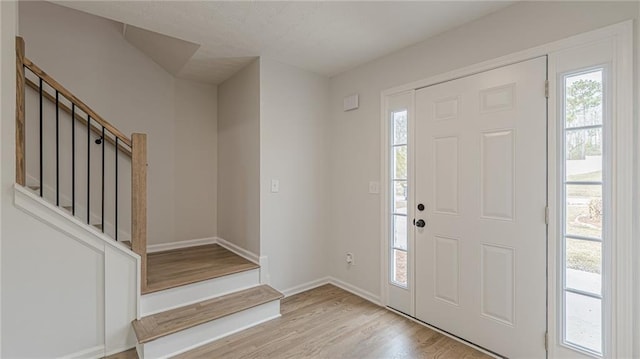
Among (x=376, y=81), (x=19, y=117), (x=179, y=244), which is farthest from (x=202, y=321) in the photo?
(x=376, y=81)

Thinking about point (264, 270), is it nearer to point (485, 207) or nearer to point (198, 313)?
point (198, 313)

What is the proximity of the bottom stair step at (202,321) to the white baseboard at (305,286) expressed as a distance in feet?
1.38

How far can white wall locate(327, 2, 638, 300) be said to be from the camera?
5.93 feet

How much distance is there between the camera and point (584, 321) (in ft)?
5.76

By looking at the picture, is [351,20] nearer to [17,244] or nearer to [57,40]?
[17,244]

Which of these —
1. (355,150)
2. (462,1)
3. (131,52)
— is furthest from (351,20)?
(131,52)

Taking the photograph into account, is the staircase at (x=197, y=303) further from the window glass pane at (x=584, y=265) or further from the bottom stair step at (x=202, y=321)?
the window glass pane at (x=584, y=265)

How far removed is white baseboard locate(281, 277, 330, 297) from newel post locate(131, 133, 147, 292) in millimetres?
1445

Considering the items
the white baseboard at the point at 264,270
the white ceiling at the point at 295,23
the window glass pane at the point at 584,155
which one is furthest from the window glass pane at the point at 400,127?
the white baseboard at the point at 264,270

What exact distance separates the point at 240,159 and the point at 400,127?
1.89 meters

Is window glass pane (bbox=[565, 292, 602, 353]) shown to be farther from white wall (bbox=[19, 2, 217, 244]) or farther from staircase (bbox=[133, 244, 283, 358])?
white wall (bbox=[19, 2, 217, 244])

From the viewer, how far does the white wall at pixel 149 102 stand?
2.89 metres

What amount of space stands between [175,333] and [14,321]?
38.6 inches

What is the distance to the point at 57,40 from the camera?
2.89 metres
